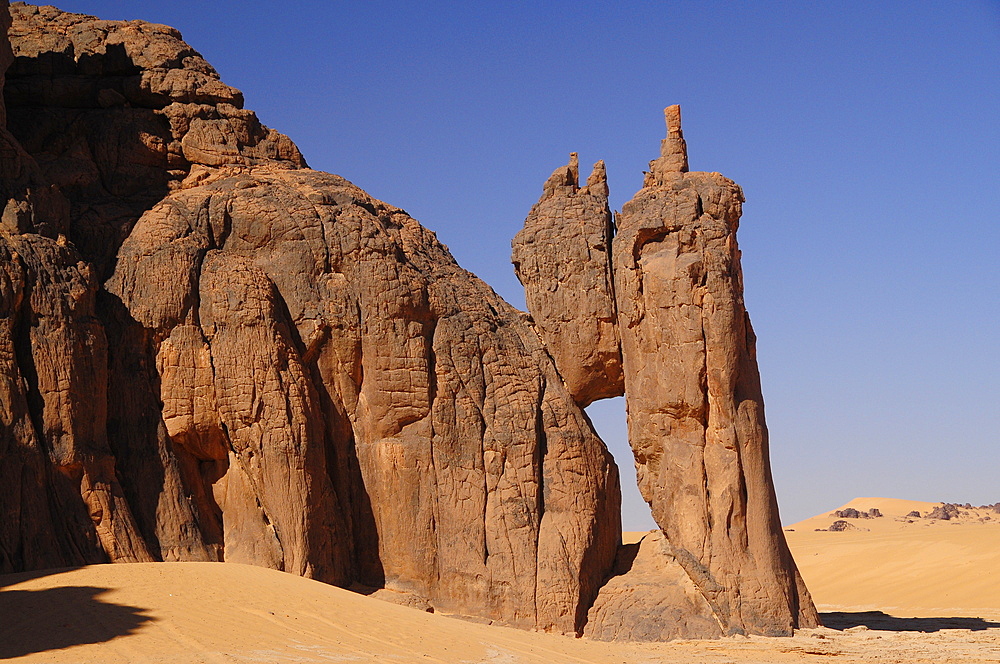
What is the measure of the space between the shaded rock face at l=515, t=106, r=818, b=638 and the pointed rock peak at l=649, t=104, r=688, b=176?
336mm

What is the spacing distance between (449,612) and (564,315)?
5.86 m

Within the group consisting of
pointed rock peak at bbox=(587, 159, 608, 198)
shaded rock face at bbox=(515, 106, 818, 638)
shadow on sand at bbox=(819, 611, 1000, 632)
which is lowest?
shadow on sand at bbox=(819, 611, 1000, 632)

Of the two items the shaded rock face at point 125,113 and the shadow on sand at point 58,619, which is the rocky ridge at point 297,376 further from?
the shadow on sand at point 58,619

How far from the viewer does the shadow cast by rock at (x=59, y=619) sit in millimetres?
12523

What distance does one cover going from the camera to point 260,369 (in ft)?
63.7

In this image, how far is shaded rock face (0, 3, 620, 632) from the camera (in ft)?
60.4

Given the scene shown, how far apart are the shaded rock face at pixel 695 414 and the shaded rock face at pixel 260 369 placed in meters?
0.95

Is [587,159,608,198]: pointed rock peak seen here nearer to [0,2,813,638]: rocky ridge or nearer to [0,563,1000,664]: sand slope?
[0,2,813,638]: rocky ridge

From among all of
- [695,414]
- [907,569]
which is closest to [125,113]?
[695,414]

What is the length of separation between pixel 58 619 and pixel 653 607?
403 inches

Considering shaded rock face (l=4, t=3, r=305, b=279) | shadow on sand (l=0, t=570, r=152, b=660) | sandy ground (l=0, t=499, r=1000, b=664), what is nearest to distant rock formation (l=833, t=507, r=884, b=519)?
sandy ground (l=0, t=499, r=1000, b=664)

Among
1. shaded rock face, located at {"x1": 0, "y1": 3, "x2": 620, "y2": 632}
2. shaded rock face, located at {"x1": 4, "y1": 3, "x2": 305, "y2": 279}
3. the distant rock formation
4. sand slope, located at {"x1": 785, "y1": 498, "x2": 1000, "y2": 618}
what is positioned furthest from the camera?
the distant rock formation

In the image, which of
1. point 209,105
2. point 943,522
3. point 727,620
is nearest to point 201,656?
point 727,620

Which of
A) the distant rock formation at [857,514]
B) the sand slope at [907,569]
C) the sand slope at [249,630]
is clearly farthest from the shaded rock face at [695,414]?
the distant rock formation at [857,514]
